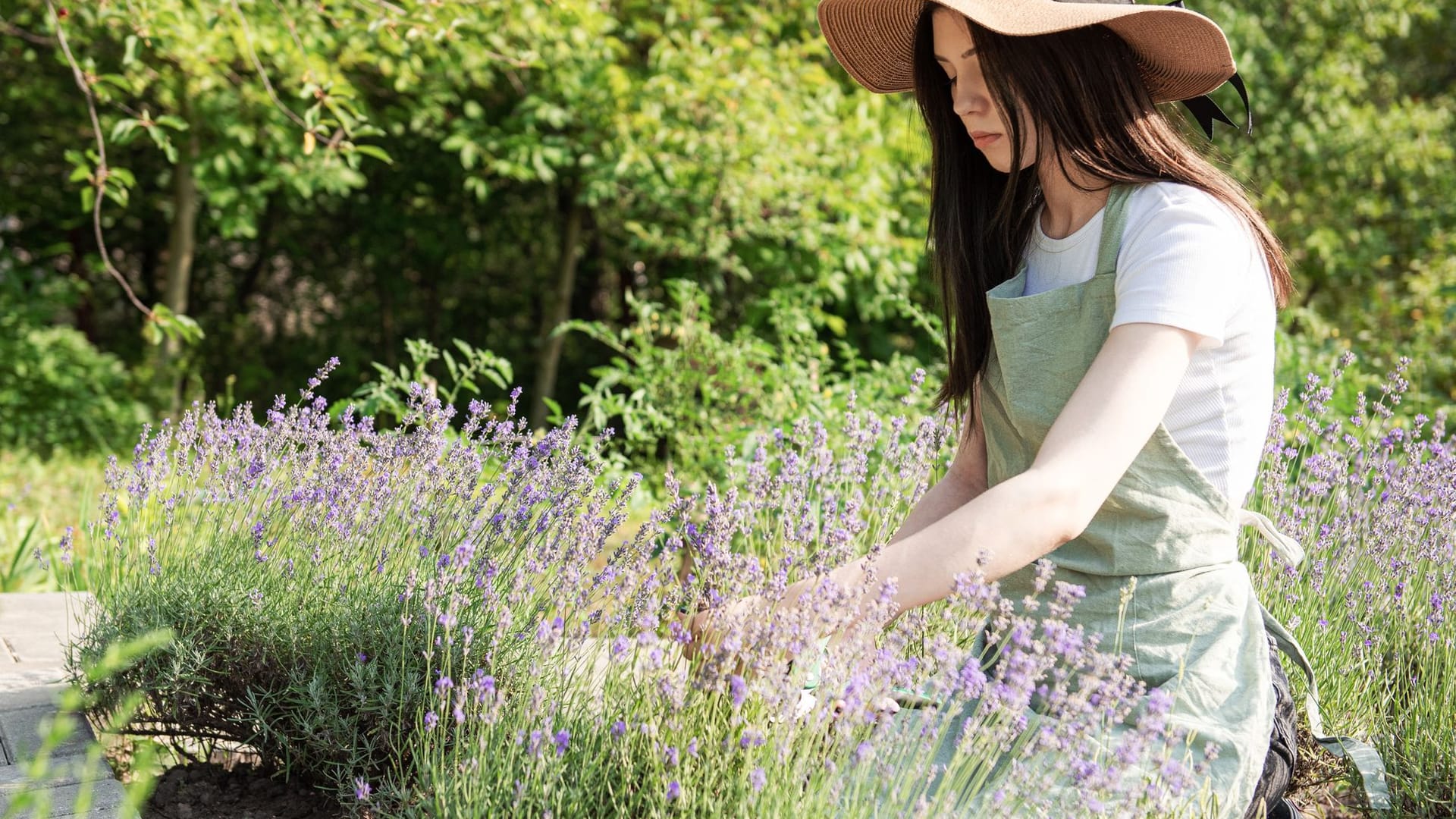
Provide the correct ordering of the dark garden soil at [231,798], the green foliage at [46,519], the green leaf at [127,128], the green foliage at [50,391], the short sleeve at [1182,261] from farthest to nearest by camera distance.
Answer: the green foliage at [50,391] → the green leaf at [127,128] → the green foliage at [46,519] → the dark garden soil at [231,798] → the short sleeve at [1182,261]

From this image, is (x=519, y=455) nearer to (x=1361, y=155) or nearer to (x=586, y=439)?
(x=586, y=439)

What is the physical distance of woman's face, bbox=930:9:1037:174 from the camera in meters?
1.75

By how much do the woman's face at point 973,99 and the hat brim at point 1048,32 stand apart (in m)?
0.07

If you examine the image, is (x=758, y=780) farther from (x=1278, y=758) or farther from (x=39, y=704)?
(x=39, y=704)

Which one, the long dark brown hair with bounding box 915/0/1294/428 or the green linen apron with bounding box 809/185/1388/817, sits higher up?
the long dark brown hair with bounding box 915/0/1294/428

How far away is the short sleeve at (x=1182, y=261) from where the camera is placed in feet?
5.01

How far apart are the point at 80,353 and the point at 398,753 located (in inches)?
275

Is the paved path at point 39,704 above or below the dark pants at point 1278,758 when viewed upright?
below

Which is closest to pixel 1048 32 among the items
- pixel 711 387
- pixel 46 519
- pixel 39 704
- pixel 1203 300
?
pixel 1203 300

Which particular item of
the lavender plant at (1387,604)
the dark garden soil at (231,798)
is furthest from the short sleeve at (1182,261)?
the dark garden soil at (231,798)

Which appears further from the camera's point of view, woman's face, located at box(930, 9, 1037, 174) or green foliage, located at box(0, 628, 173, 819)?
woman's face, located at box(930, 9, 1037, 174)

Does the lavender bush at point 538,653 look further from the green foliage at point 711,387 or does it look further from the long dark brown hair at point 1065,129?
the green foliage at point 711,387

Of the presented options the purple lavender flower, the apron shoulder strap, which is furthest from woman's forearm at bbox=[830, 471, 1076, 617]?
the apron shoulder strap

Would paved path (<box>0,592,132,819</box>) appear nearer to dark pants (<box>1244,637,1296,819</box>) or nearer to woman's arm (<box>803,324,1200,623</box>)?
woman's arm (<box>803,324,1200,623</box>)
